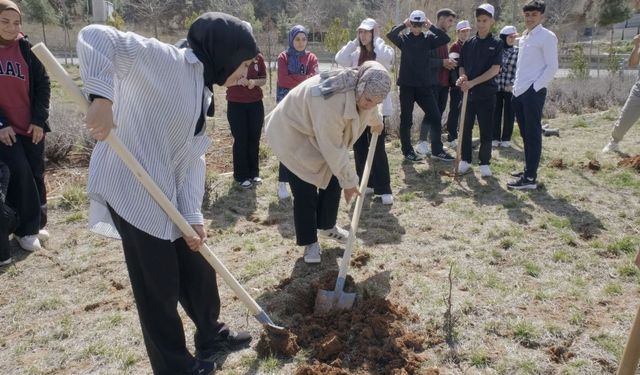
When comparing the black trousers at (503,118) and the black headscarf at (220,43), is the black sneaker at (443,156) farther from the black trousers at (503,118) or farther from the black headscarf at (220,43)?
the black headscarf at (220,43)

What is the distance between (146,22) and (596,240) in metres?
31.2

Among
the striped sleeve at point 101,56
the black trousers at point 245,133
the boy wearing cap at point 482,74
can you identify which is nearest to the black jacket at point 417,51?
the boy wearing cap at point 482,74

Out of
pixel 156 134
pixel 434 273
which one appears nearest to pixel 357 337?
pixel 434 273

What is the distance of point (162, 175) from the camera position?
7.13ft

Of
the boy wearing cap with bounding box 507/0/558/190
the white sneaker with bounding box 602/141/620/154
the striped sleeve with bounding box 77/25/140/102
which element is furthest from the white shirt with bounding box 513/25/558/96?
the striped sleeve with bounding box 77/25/140/102

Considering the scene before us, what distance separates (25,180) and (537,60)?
5029 mm

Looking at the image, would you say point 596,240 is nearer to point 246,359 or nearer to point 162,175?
point 246,359

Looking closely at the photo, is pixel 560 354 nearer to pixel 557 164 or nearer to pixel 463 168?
pixel 463 168

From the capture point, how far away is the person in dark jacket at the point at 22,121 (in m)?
3.92

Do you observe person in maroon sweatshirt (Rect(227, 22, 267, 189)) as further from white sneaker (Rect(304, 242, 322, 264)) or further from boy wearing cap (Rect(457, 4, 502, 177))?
boy wearing cap (Rect(457, 4, 502, 177))

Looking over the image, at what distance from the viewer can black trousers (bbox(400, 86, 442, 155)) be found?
643 centimetres

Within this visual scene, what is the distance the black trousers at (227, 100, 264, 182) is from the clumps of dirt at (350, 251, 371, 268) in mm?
2293

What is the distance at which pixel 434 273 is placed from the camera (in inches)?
150

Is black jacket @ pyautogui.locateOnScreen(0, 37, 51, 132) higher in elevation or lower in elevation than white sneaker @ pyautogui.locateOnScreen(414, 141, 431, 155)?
higher
